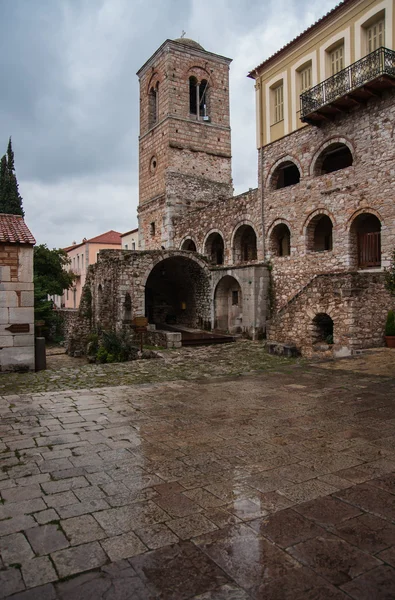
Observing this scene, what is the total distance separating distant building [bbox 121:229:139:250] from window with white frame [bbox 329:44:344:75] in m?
25.1

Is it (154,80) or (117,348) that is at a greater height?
(154,80)

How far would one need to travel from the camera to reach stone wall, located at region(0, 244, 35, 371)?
427 inches

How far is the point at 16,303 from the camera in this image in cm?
1092

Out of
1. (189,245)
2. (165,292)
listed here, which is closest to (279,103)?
(189,245)

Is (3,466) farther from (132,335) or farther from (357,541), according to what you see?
(132,335)

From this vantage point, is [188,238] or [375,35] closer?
[375,35]

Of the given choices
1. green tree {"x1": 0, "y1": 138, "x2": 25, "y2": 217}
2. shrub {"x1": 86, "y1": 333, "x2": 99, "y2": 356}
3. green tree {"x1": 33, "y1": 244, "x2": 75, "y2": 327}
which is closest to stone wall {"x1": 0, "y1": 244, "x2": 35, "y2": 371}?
shrub {"x1": 86, "y1": 333, "x2": 99, "y2": 356}

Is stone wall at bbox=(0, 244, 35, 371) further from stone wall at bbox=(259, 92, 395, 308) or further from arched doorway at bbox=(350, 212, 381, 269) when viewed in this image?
arched doorway at bbox=(350, 212, 381, 269)

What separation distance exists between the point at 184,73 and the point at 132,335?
1756cm

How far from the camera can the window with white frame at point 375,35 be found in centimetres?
1424

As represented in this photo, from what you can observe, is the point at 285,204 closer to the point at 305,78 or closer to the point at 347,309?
the point at 305,78

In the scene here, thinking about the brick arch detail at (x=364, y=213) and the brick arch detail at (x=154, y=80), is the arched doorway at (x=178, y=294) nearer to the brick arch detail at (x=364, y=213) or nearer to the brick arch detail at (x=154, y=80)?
the brick arch detail at (x=364, y=213)

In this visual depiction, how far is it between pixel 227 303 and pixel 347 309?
8.64 metres

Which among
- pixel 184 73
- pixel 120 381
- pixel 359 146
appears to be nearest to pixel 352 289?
pixel 359 146
